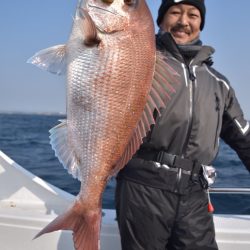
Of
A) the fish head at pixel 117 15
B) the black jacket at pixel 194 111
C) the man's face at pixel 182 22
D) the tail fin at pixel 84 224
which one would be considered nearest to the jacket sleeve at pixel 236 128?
the black jacket at pixel 194 111

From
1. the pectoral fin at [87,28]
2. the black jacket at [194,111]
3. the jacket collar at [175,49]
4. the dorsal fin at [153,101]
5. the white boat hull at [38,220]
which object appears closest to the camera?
the pectoral fin at [87,28]

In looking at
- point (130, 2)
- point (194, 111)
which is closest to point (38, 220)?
point (194, 111)

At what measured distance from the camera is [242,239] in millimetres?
3297

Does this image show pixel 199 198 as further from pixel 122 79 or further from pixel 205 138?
pixel 122 79

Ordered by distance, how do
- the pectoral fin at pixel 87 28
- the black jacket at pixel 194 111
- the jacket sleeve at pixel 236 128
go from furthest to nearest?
the jacket sleeve at pixel 236 128 < the black jacket at pixel 194 111 < the pectoral fin at pixel 87 28

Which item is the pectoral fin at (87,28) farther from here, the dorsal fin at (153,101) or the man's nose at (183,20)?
the man's nose at (183,20)

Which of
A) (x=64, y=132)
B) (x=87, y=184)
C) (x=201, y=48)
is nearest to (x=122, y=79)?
(x=64, y=132)

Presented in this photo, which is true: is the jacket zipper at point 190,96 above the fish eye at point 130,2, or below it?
below

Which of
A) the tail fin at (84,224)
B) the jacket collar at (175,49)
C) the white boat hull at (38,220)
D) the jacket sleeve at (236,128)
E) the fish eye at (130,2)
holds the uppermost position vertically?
the fish eye at (130,2)

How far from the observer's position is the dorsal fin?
2.14 metres

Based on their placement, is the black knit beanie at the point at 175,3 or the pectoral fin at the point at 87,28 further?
the black knit beanie at the point at 175,3

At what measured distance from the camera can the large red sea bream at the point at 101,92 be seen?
2.02m

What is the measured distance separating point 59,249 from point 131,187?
98 cm

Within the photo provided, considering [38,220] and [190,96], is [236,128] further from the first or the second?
[38,220]
